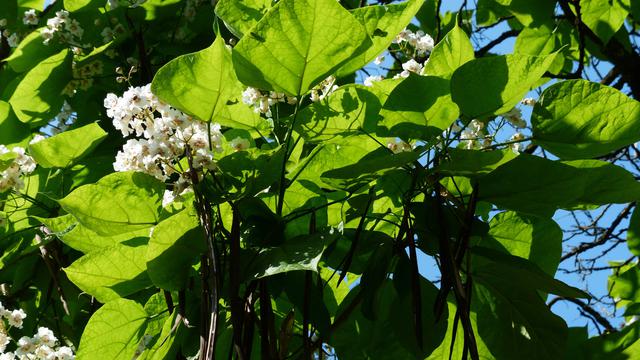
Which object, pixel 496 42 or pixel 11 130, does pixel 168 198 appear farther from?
pixel 496 42

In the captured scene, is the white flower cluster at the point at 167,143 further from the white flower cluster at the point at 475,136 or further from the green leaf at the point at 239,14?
the white flower cluster at the point at 475,136

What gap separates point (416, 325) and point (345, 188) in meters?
0.18

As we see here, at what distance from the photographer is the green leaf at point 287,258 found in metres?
0.67

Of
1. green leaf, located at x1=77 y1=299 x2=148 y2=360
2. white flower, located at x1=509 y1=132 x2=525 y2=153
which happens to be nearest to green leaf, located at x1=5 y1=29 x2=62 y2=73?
green leaf, located at x1=77 y1=299 x2=148 y2=360

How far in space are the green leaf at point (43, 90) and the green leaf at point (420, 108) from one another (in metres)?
1.02

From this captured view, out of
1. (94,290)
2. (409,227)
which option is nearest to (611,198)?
(409,227)

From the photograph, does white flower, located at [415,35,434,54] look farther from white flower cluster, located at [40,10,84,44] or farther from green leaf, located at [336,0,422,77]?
white flower cluster, located at [40,10,84,44]

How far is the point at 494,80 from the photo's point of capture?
0.73m

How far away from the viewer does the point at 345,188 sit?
83cm

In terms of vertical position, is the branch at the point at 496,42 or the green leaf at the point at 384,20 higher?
the branch at the point at 496,42

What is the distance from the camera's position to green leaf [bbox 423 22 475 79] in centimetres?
80

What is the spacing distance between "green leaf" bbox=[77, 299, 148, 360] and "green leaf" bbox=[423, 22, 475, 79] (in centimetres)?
45

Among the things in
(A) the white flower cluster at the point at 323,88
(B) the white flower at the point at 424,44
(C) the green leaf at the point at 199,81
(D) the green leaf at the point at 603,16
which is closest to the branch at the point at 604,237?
(D) the green leaf at the point at 603,16

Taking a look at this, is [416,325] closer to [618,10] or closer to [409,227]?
[409,227]
